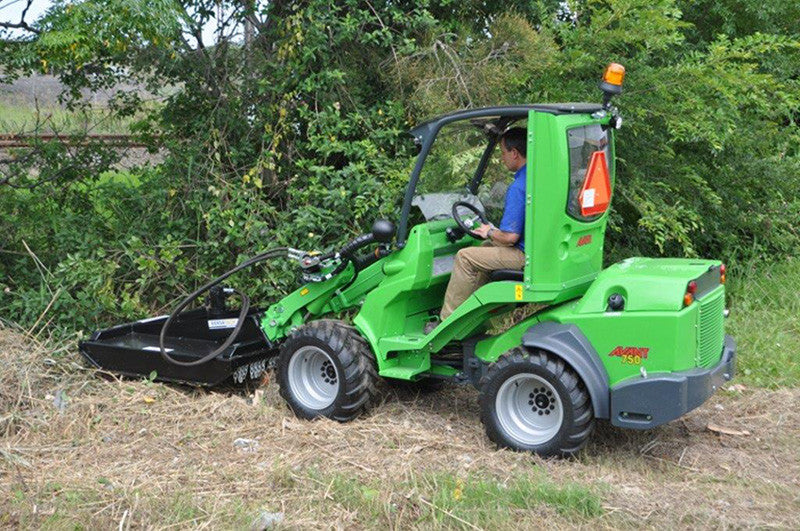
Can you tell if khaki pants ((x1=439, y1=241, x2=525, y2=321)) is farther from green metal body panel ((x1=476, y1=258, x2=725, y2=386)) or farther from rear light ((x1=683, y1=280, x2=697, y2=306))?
rear light ((x1=683, y1=280, x2=697, y2=306))

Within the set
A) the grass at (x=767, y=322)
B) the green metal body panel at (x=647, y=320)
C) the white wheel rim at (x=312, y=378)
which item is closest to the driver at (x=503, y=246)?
the green metal body panel at (x=647, y=320)

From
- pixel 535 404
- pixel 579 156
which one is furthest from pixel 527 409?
pixel 579 156

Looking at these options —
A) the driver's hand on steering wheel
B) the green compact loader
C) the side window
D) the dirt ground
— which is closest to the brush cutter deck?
the green compact loader

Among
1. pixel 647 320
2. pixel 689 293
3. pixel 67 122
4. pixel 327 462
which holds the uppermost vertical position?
pixel 67 122

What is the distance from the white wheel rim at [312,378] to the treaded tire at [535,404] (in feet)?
3.79

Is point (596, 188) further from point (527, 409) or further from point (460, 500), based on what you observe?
point (460, 500)

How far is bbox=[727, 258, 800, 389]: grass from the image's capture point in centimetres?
716

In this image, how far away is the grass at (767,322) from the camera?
7.16 metres

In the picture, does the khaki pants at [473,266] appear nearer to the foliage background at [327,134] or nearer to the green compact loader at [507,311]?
the green compact loader at [507,311]

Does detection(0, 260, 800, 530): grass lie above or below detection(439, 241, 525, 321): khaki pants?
below

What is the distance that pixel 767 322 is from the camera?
824 centimetres

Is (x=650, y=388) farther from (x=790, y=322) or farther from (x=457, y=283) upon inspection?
(x=790, y=322)

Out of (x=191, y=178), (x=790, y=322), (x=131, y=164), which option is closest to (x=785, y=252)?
(x=790, y=322)

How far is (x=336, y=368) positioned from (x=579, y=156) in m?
2.00
